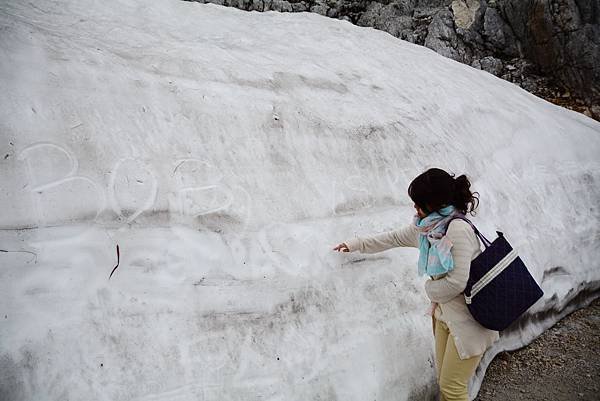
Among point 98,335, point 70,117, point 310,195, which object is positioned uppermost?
point 70,117

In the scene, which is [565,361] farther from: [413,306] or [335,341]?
[335,341]

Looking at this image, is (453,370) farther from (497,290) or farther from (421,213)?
(421,213)

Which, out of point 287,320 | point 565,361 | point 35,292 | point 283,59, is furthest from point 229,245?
point 565,361

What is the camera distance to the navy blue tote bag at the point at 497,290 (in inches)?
111

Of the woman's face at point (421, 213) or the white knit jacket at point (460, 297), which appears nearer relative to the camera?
the white knit jacket at point (460, 297)

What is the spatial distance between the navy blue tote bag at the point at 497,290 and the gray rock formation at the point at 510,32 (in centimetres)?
1217

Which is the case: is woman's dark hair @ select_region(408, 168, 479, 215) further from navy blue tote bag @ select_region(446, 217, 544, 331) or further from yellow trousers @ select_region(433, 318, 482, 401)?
yellow trousers @ select_region(433, 318, 482, 401)

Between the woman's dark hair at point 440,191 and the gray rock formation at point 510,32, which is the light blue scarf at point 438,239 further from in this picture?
the gray rock formation at point 510,32

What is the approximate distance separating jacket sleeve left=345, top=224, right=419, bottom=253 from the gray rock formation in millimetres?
11971

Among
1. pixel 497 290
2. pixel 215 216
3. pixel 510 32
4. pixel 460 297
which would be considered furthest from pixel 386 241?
pixel 510 32

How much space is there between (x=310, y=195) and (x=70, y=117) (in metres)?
1.92

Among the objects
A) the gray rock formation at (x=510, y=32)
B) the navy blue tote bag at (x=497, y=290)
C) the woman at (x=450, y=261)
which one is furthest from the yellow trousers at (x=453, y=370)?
the gray rock formation at (x=510, y=32)

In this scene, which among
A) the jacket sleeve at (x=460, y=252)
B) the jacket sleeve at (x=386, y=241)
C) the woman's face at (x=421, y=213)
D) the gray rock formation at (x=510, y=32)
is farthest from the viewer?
the gray rock formation at (x=510, y=32)

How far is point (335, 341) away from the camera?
11.4 ft
